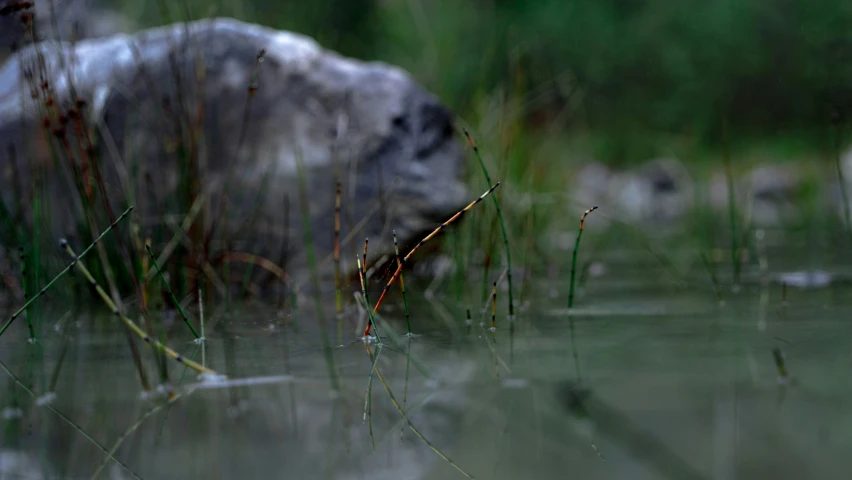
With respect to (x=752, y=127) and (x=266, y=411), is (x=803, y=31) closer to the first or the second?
(x=752, y=127)

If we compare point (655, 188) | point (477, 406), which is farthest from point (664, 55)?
point (477, 406)

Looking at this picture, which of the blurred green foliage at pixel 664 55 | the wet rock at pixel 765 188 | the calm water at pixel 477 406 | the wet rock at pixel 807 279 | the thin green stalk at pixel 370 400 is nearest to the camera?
the calm water at pixel 477 406

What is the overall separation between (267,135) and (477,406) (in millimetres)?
1700

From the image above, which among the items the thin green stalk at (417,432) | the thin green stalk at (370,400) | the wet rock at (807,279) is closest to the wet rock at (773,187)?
the wet rock at (807,279)

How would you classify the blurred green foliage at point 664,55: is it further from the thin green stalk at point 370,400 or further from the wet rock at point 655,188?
the thin green stalk at point 370,400

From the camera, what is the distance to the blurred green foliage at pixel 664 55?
9766 millimetres

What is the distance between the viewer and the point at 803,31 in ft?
34.4

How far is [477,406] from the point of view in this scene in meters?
0.91

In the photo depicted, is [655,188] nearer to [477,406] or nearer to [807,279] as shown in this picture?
[807,279]

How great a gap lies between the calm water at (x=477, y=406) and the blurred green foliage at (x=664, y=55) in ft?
23.5

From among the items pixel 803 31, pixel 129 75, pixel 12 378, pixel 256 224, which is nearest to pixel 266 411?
pixel 12 378

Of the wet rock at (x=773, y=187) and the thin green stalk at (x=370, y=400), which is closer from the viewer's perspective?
the thin green stalk at (x=370, y=400)

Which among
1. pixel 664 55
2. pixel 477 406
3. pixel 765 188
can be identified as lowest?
pixel 765 188

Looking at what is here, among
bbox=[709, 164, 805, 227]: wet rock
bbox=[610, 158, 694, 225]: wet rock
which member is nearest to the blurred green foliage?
bbox=[610, 158, 694, 225]: wet rock
